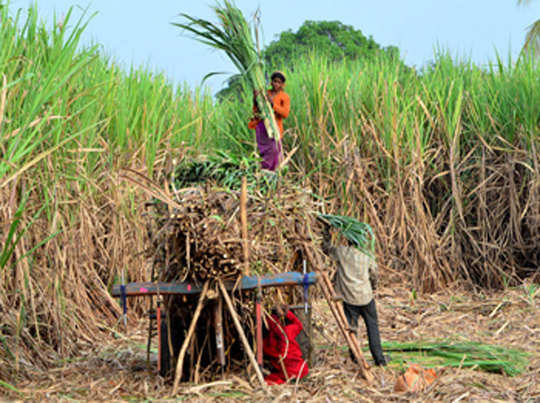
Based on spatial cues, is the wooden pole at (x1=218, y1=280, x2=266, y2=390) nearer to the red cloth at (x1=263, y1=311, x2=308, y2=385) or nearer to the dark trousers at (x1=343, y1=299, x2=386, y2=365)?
the red cloth at (x1=263, y1=311, x2=308, y2=385)

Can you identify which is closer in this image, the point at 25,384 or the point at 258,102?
the point at 25,384

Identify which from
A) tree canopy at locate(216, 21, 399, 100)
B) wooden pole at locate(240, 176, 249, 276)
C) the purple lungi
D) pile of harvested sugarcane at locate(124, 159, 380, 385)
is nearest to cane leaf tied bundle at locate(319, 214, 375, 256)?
pile of harvested sugarcane at locate(124, 159, 380, 385)

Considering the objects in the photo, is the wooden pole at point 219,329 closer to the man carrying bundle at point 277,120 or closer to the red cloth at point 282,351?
the red cloth at point 282,351

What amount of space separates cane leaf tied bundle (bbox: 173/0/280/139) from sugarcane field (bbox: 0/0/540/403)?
20 millimetres

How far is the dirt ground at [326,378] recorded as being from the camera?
4109 mm

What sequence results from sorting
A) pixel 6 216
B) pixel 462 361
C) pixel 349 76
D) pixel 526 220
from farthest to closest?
pixel 349 76
pixel 526 220
pixel 462 361
pixel 6 216

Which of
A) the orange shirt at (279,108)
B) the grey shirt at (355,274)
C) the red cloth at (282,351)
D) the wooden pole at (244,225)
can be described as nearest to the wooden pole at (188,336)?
the wooden pole at (244,225)

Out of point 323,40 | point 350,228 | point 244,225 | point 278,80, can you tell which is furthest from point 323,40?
point 244,225

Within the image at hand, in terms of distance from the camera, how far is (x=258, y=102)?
19.1 feet

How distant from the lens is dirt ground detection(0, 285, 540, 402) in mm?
4109

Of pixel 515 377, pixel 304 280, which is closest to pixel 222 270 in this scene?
pixel 304 280

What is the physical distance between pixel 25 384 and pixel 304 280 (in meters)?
2.11

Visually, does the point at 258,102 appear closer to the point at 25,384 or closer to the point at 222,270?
the point at 222,270

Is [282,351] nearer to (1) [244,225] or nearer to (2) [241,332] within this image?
(2) [241,332]
